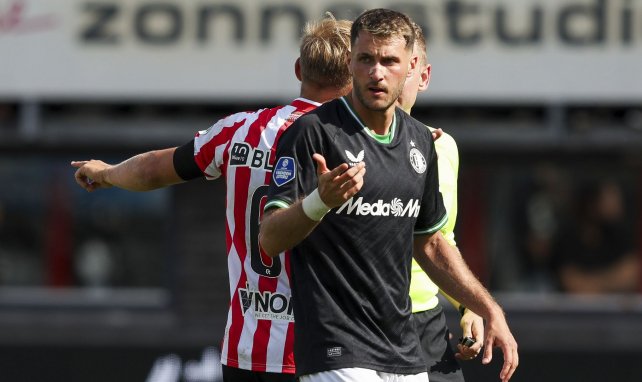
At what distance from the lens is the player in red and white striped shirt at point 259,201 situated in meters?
4.10

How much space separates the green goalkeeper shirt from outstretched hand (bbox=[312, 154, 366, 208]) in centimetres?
123

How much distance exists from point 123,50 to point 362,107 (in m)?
5.64

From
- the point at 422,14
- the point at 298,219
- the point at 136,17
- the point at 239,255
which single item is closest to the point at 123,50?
the point at 136,17

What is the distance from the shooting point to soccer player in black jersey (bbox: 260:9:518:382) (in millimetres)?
3658

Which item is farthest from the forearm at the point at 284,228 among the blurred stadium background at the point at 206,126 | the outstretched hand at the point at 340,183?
the blurred stadium background at the point at 206,126

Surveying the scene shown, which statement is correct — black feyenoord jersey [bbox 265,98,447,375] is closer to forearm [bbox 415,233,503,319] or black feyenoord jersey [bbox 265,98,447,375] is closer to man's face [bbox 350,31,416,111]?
man's face [bbox 350,31,416,111]

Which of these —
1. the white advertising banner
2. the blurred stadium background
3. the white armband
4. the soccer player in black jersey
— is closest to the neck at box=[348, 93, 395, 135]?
the soccer player in black jersey

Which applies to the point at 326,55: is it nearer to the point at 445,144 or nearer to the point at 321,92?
the point at 321,92

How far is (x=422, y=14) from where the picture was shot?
9000mm

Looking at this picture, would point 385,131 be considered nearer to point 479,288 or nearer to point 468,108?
point 479,288

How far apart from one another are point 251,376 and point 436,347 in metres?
0.81

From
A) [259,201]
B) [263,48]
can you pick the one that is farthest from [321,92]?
[263,48]

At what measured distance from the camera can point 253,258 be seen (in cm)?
416

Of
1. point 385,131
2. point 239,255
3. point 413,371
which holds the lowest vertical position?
point 413,371
